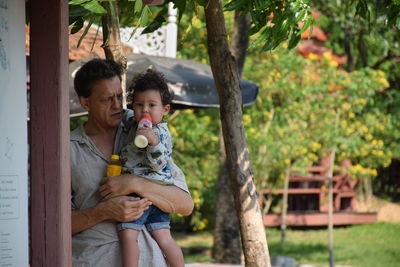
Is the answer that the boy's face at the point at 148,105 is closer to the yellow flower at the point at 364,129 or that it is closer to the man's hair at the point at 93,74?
the man's hair at the point at 93,74

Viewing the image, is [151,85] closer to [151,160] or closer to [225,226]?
[151,160]

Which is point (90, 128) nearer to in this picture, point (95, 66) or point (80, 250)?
point (95, 66)

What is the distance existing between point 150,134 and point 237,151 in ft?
4.84

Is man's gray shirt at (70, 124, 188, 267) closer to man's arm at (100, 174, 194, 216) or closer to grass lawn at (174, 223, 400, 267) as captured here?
man's arm at (100, 174, 194, 216)

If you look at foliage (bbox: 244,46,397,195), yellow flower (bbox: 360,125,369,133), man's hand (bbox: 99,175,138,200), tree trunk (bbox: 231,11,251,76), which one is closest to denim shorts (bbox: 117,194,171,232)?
man's hand (bbox: 99,175,138,200)

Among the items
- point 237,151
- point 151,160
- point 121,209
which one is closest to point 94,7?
point 151,160

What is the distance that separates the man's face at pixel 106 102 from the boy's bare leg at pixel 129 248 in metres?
0.45

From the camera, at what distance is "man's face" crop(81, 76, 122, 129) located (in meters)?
3.39

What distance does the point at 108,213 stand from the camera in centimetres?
329

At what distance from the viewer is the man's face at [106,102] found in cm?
339

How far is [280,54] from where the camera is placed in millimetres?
11492

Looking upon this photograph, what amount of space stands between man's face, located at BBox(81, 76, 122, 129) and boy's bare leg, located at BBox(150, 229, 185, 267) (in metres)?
0.49

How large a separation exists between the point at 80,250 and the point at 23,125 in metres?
0.76

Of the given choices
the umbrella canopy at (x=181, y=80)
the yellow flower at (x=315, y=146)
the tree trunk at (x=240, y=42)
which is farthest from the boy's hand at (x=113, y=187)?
the yellow flower at (x=315, y=146)
